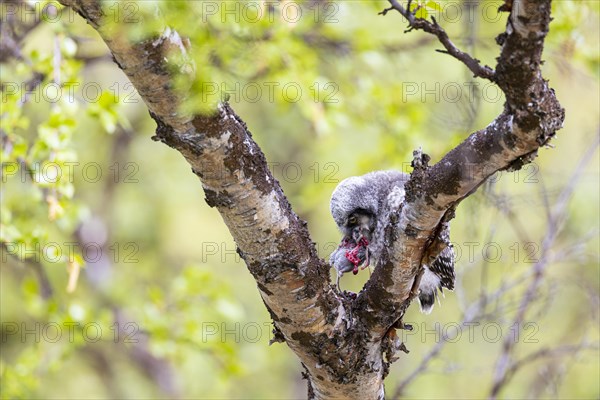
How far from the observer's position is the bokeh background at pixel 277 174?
381cm

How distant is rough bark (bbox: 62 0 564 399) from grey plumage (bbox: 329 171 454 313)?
1185 millimetres

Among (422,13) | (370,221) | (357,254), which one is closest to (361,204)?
(370,221)

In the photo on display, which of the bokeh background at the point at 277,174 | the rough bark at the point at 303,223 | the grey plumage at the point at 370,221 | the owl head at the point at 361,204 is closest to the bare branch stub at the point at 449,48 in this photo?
the rough bark at the point at 303,223

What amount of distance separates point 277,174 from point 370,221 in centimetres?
634

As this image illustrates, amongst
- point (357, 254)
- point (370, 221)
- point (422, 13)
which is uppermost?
point (370, 221)

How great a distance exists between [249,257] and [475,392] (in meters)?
7.80

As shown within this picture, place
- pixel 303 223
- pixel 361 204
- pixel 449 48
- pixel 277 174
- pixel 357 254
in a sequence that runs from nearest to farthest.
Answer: pixel 449 48 → pixel 303 223 → pixel 357 254 → pixel 361 204 → pixel 277 174

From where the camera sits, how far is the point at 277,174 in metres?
10.7

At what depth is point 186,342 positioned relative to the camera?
539 centimetres

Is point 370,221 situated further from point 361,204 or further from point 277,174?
point 277,174

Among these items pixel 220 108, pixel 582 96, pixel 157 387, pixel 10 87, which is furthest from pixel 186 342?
pixel 582 96

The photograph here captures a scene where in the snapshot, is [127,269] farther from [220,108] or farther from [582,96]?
[220,108]

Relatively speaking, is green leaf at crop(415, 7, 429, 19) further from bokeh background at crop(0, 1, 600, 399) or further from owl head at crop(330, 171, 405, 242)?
owl head at crop(330, 171, 405, 242)

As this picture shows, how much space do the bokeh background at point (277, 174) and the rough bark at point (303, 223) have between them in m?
0.15
